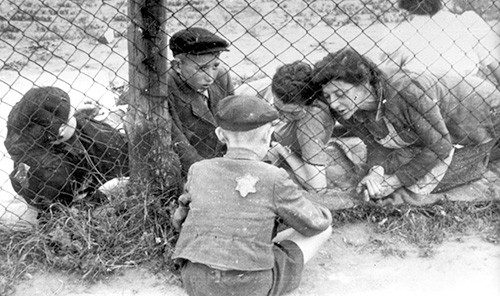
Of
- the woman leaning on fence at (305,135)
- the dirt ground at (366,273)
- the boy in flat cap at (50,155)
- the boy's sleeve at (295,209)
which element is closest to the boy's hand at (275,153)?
the woman leaning on fence at (305,135)

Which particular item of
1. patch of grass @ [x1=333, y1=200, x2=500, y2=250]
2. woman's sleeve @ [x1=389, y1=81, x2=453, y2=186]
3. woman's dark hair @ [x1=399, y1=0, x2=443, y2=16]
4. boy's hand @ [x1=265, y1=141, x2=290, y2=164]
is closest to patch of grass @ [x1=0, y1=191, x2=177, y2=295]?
boy's hand @ [x1=265, y1=141, x2=290, y2=164]

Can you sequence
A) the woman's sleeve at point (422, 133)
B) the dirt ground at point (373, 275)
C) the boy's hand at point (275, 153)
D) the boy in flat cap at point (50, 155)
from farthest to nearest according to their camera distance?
the boy's hand at point (275, 153) < the woman's sleeve at point (422, 133) < the boy in flat cap at point (50, 155) < the dirt ground at point (373, 275)

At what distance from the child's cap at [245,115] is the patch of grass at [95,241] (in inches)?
29.7

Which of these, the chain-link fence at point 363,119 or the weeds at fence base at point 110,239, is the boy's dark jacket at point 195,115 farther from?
the weeds at fence base at point 110,239

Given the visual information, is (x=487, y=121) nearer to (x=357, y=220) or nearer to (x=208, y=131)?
(x=357, y=220)

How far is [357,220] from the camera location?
3916mm

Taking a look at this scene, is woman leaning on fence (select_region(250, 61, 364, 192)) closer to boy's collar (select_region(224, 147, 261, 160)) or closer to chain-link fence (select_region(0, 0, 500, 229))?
chain-link fence (select_region(0, 0, 500, 229))

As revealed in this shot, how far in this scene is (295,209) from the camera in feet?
10.1

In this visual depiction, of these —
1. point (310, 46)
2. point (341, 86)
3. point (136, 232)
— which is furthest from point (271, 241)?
point (310, 46)

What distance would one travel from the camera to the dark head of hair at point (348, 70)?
3803mm

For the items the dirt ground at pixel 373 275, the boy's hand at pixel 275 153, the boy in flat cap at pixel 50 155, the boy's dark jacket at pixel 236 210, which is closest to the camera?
the boy's dark jacket at pixel 236 210

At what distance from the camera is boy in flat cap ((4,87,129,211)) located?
3715mm

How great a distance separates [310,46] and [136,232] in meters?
3.80

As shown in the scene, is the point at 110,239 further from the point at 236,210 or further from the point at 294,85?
the point at 294,85
